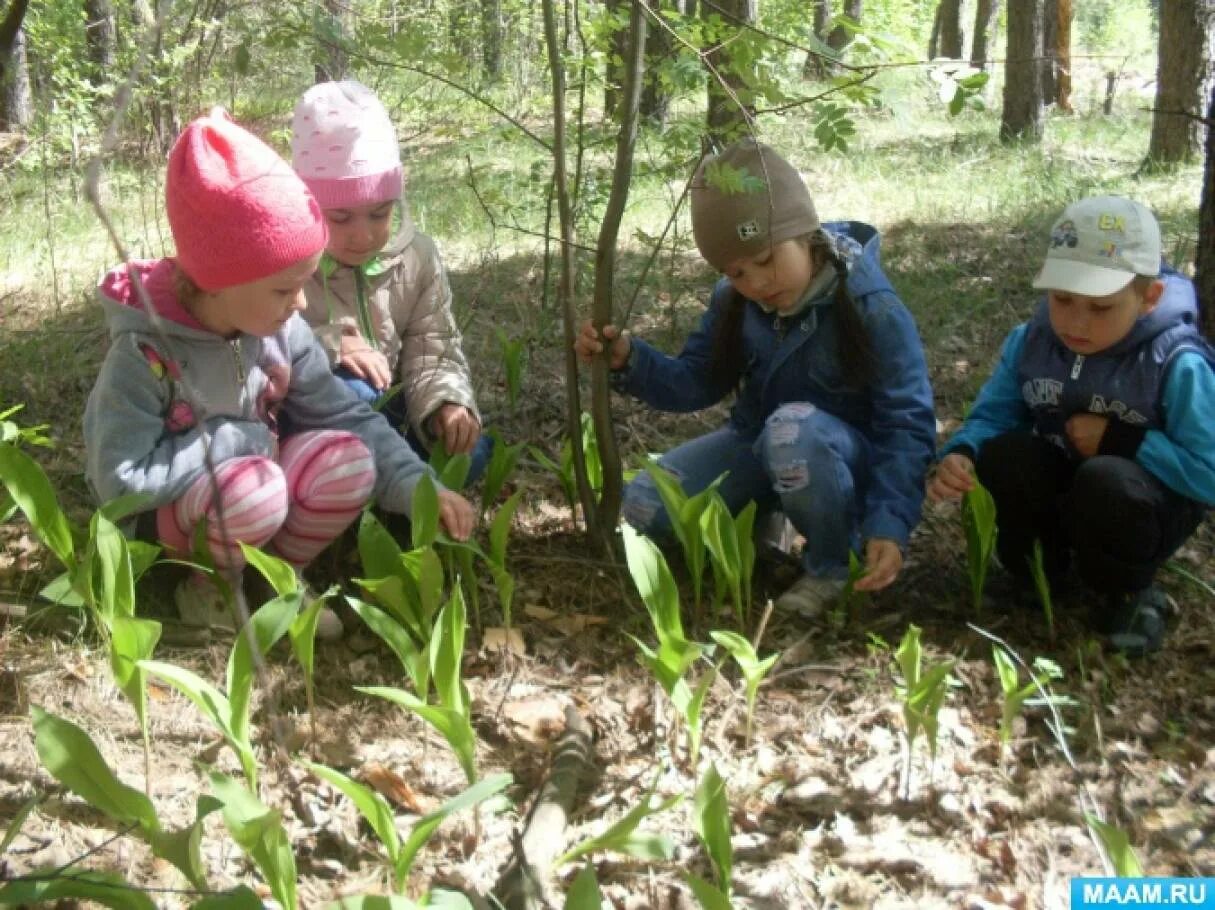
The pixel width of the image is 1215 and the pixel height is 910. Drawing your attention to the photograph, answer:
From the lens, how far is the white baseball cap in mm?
2182

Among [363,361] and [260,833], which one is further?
[363,361]

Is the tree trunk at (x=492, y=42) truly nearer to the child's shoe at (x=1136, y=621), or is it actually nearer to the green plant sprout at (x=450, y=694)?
the child's shoe at (x=1136, y=621)

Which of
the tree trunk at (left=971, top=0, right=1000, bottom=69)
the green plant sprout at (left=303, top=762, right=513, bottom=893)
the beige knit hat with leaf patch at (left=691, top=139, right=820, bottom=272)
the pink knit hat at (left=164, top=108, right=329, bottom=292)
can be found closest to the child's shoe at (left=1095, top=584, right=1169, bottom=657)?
the beige knit hat with leaf patch at (left=691, top=139, right=820, bottom=272)

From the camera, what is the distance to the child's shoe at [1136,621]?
7.49 ft

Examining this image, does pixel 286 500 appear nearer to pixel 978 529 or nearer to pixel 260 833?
pixel 260 833

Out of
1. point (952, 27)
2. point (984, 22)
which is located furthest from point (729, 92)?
point (952, 27)

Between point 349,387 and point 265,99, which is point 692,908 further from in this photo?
point 265,99

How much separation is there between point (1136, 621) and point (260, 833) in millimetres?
1787

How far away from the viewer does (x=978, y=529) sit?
2.31 meters

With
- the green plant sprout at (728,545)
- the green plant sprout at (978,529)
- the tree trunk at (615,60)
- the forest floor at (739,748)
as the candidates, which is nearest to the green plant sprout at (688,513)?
the green plant sprout at (728,545)

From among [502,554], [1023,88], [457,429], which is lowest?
[502,554]

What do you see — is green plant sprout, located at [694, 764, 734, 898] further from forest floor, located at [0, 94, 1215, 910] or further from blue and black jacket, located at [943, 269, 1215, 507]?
blue and black jacket, located at [943, 269, 1215, 507]

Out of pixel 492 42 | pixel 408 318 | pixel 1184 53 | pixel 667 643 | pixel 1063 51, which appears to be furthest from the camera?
pixel 1063 51

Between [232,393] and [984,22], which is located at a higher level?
[984,22]
